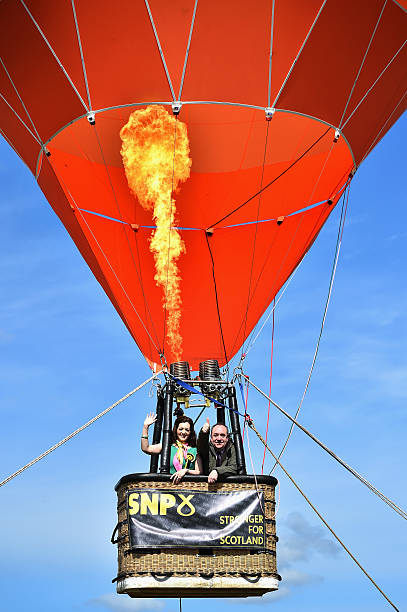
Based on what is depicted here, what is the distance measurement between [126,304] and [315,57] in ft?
10.7

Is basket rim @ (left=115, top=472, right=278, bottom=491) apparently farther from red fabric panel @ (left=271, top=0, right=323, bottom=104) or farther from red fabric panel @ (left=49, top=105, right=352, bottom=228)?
red fabric panel @ (left=271, top=0, right=323, bottom=104)

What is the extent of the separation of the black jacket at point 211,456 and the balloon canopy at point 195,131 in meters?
2.45

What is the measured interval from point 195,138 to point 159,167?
41 centimetres

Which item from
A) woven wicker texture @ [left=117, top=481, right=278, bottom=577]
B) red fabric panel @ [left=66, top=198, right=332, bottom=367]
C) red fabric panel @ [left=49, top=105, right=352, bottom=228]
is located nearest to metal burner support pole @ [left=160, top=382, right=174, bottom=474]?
→ woven wicker texture @ [left=117, top=481, right=278, bottom=577]

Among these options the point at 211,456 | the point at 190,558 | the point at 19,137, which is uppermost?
the point at 19,137

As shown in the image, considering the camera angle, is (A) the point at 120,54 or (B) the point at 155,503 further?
(A) the point at 120,54

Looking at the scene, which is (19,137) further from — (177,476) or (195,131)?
(177,476)

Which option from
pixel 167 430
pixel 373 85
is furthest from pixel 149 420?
pixel 373 85

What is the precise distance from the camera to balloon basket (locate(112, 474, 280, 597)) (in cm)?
581

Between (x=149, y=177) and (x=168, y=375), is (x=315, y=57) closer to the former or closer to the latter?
(x=149, y=177)

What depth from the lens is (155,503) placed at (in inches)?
233

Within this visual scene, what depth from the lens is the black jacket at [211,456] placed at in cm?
609

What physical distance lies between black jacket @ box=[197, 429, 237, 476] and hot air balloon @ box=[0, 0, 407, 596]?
0.32 meters

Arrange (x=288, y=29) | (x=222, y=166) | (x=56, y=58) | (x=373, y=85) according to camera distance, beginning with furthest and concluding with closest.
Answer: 1. (x=222, y=166)
2. (x=373, y=85)
3. (x=56, y=58)
4. (x=288, y=29)
